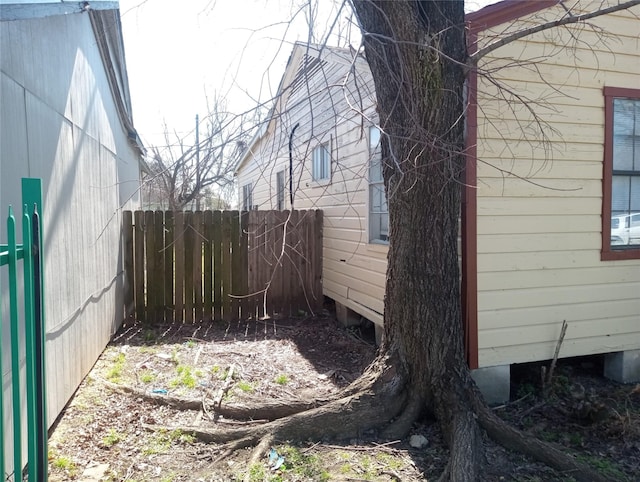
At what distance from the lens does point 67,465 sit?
11.0ft

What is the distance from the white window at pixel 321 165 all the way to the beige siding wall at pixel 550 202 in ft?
12.6

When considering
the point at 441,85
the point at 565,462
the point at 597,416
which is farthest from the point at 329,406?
the point at 441,85

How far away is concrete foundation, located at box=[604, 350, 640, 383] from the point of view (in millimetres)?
5156

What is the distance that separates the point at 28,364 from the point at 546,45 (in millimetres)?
4895

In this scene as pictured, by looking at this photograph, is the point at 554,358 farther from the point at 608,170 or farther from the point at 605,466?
the point at 608,170

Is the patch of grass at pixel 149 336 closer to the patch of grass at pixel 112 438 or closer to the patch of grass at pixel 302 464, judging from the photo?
the patch of grass at pixel 112 438

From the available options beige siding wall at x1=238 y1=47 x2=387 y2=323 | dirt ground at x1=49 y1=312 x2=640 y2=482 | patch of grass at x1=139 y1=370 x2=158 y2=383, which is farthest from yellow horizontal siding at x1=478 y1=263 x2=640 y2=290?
patch of grass at x1=139 y1=370 x2=158 y2=383

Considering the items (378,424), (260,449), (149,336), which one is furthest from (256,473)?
(149,336)

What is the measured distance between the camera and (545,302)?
4.77 metres

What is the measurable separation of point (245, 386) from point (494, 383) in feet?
7.76

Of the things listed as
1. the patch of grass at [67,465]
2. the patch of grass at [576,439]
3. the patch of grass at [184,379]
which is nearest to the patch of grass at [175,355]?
the patch of grass at [184,379]

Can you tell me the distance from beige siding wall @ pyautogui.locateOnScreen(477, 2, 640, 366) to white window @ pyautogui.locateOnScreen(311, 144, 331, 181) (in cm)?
383

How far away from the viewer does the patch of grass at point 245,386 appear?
15.7ft

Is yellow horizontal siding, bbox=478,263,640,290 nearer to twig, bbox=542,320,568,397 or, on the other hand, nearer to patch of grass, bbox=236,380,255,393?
twig, bbox=542,320,568,397
